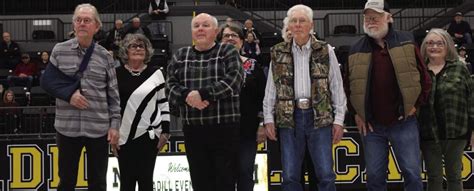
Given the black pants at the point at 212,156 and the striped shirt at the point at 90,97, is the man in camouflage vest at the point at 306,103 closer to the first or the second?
the black pants at the point at 212,156

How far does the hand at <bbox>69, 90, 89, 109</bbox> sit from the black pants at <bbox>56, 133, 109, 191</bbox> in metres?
0.24

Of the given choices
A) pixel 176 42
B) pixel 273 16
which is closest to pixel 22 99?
pixel 176 42

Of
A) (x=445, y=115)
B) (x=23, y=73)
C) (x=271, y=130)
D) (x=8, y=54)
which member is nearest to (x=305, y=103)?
(x=271, y=130)

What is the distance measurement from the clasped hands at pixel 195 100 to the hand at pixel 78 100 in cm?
80

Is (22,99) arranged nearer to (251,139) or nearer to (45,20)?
(45,20)

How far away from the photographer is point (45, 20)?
64.4 ft

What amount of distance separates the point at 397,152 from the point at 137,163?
2.03 meters

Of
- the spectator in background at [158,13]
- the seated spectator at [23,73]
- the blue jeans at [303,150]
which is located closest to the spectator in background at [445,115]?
the blue jeans at [303,150]

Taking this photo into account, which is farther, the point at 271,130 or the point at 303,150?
the point at 271,130

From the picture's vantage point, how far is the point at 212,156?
484 cm

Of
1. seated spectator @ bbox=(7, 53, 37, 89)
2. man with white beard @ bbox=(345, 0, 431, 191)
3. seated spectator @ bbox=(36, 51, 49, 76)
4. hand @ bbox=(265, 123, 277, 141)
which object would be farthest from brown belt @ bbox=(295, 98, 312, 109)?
seated spectator @ bbox=(36, 51, 49, 76)

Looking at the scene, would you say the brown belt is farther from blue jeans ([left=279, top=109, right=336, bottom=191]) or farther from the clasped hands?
the clasped hands

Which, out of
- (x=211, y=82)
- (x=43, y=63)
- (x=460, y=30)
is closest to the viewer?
(x=211, y=82)

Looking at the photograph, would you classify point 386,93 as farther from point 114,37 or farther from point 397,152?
point 114,37
